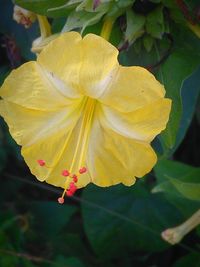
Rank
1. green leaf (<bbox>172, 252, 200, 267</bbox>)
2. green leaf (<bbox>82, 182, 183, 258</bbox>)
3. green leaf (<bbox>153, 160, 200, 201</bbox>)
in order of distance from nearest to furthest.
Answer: green leaf (<bbox>153, 160, 200, 201</bbox>)
green leaf (<bbox>172, 252, 200, 267</bbox>)
green leaf (<bbox>82, 182, 183, 258</bbox>)

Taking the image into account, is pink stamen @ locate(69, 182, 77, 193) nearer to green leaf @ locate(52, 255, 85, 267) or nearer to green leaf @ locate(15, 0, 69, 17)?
green leaf @ locate(15, 0, 69, 17)

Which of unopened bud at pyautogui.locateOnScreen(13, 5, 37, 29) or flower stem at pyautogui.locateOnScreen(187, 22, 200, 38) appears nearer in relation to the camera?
flower stem at pyautogui.locateOnScreen(187, 22, 200, 38)

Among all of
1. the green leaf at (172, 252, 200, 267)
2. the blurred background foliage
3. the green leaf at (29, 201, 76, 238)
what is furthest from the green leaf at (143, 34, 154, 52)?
the green leaf at (29, 201, 76, 238)

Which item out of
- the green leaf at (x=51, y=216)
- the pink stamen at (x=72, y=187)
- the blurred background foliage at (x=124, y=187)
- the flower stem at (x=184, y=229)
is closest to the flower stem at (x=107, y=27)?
the blurred background foliage at (x=124, y=187)

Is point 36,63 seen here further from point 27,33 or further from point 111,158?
point 27,33

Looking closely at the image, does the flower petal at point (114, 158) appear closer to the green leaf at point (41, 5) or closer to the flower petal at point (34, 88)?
the flower petal at point (34, 88)

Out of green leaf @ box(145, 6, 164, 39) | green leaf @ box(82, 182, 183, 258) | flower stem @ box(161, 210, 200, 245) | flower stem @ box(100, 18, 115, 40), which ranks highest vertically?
green leaf @ box(145, 6, 164, 39)

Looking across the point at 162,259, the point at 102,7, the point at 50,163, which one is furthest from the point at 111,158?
the point at 162,259
